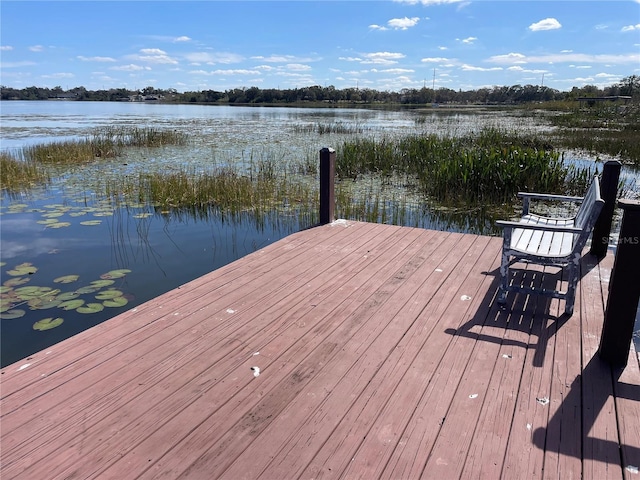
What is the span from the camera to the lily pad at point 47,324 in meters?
3.22

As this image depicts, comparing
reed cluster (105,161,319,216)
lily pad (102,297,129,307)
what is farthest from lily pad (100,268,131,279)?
reed cluster (105,161,319,216)

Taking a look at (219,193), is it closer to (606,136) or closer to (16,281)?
(16,281)

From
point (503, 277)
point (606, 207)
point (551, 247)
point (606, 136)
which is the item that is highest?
point (606, 136)

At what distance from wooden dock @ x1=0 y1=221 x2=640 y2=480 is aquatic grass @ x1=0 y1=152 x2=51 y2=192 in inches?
279

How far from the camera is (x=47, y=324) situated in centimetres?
325

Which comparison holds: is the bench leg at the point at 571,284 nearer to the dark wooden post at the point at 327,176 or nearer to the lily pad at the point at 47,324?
the dark wooden post at the point at 327,176

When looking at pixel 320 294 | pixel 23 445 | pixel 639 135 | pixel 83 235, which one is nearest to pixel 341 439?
pixel 23 445

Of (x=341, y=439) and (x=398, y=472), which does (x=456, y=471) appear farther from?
(x=341, y=439)

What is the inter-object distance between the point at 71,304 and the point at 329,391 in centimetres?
282

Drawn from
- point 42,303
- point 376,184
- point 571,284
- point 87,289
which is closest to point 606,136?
point 376,184

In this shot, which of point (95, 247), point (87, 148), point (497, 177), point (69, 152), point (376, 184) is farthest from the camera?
point (87, 148)

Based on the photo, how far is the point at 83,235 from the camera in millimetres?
5414

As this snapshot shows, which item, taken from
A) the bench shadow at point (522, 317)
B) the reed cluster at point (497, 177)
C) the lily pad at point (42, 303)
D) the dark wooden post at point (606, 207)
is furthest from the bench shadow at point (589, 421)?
the reed cluster at point (497, 177)

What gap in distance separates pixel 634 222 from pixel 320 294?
1610 mm
